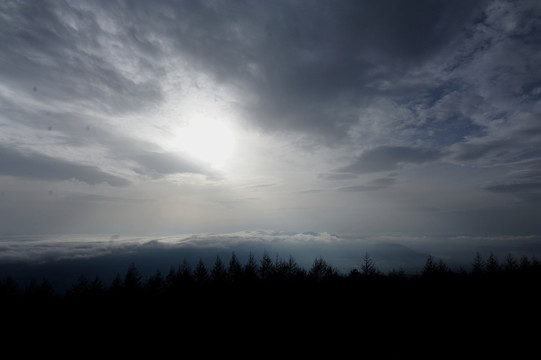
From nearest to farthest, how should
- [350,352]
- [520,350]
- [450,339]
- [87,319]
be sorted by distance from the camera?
1. [520,350]
2. [350,352]
3. [450,339]
4. [87,319]

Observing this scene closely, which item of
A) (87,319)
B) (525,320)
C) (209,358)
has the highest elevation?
(525,320)

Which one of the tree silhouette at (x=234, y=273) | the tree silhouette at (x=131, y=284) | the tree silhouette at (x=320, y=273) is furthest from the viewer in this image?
the tree silhouette at (x=234, y=273)

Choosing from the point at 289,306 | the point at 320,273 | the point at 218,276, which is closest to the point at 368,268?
the point at 320,273

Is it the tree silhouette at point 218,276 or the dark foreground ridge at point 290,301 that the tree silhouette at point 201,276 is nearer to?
the dark foreground ridge at point 290,301

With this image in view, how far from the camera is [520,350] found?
20.7 meters

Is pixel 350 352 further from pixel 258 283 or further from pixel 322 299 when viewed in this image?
pixel 258 283

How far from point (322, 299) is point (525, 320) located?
926 inches

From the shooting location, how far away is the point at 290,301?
34.9 metres

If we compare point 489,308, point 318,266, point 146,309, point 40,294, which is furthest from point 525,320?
point 40,294

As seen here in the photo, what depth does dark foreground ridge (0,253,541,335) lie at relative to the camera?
3139 centimetres

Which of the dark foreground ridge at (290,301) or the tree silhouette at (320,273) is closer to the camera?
the dark foreground ridge at (290,301)

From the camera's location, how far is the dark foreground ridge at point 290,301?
1236 inches

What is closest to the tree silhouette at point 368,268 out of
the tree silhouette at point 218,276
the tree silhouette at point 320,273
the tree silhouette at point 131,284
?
the tree silhouette at point 320,273

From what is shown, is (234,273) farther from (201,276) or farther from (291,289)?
(291,289)
